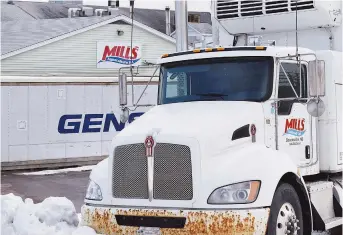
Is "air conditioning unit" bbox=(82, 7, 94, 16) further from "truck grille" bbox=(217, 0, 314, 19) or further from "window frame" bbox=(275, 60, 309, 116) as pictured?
"window frame" bbox=(275, 60, 309, 116)

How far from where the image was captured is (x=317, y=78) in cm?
757

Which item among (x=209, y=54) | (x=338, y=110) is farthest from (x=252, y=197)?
(x=338, y=110)

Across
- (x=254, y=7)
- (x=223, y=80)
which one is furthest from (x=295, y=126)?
(x=254, y=7)

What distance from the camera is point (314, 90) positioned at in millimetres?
7555

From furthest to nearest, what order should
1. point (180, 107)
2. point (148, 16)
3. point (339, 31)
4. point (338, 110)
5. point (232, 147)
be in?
point (148, 16) < point (339, 31) < point (338, 110) < point (180, 107) < point (232, 147)

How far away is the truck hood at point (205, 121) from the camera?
705 cm

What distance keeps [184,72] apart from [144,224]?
2.35 metres

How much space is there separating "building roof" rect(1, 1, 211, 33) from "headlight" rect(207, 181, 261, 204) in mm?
41339

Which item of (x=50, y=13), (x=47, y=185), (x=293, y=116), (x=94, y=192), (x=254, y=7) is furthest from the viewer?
(x=50, y=13)

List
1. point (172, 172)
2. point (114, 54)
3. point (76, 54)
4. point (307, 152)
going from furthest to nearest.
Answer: point (114, 54), point (76, 54), point (307, 152), point (172, 172)

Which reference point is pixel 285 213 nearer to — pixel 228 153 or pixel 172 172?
pixel 228 153

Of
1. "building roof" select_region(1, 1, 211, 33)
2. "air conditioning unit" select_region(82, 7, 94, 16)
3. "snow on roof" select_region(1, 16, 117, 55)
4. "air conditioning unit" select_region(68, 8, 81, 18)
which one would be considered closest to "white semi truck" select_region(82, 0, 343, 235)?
"snow on roof" select_region(1, 16, 117, 55)

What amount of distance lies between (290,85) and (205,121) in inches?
56.2

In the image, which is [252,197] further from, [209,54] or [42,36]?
[42,36]
